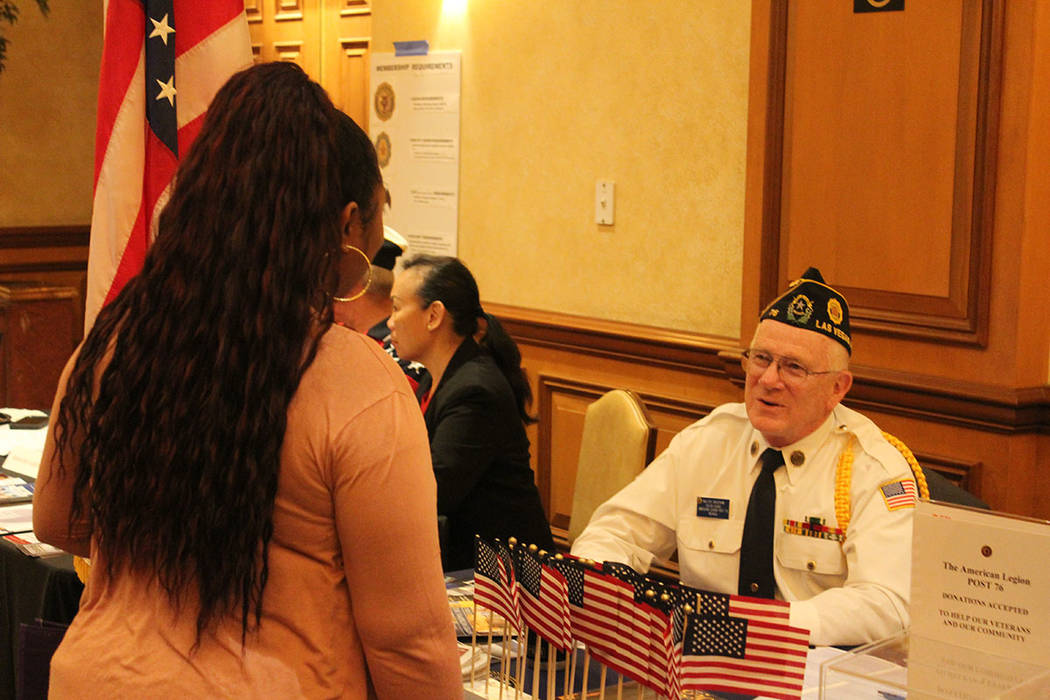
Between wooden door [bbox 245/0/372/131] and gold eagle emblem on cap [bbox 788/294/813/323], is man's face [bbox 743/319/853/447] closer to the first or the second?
gold eagle emblem on cap [bbox 788/294/813/323]

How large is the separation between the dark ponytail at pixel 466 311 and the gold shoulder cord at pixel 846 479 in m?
1.01

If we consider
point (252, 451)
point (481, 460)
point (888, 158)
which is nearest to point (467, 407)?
point (481, 460)

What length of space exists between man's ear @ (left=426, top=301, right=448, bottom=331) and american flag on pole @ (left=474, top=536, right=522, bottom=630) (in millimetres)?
1520

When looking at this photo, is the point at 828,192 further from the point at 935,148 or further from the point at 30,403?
the point at 30,403

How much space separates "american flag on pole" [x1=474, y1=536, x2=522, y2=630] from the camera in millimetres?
1636

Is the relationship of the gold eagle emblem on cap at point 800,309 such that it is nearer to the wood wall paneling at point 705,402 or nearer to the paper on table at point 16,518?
the wood wall paneling at point 705,402

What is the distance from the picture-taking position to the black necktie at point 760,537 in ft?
7.83

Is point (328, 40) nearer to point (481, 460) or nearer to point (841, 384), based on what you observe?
point (481, 460)

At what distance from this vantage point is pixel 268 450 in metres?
1.18

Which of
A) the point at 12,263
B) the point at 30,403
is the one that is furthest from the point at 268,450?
the point at 12,263

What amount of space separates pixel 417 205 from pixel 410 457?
4.16 m

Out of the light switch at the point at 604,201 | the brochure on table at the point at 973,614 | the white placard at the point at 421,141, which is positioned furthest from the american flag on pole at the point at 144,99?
the white placard at the point at 421,141

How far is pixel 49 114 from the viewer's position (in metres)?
7.08

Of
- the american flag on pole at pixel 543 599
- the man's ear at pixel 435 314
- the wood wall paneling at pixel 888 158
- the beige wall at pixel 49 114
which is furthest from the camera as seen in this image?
the beige wall at pixel 49 114
